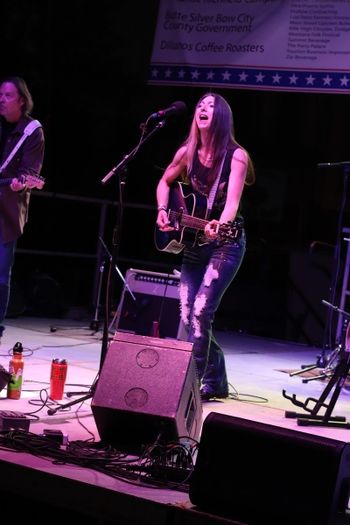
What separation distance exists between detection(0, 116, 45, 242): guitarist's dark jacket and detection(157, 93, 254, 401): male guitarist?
4.58 feet

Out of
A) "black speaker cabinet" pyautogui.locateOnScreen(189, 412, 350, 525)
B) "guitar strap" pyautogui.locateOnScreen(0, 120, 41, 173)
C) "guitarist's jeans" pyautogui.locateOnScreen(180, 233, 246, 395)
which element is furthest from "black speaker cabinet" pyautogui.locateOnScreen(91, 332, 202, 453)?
"guitar strap" pyautogui.locateOnScreen(0, 120, 41, 173)

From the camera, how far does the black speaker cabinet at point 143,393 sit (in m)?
4.28

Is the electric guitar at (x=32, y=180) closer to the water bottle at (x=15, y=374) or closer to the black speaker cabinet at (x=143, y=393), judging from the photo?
the water bottle at (x=15, y=374)

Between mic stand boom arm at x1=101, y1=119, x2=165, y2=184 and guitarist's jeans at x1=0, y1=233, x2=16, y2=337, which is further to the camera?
guitarist's jeans at x1=0, y1=233, x2=16, y2=337

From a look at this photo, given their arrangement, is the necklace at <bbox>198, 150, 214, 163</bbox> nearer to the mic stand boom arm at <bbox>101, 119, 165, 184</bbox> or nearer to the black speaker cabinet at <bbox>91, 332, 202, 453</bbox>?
the mic stand boom arm at <bbox>101, 119, 165, 184</bbox>

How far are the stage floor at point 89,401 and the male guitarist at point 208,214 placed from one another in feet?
2.01

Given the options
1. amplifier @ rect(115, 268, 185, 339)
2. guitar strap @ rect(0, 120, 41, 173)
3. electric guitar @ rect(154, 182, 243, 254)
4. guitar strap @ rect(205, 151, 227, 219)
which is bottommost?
amplifier @ rect(115, 268, 185, 339)

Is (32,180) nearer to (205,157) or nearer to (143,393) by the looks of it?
(205,157)

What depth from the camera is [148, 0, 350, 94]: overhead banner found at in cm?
781

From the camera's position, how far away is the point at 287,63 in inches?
316

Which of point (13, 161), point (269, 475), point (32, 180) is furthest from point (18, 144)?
point (269, 475)

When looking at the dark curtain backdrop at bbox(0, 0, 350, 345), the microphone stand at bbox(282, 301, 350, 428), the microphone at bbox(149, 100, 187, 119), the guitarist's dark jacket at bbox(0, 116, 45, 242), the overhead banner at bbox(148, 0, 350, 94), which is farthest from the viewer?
the dark curtain backdrop at bbox(0, 0, 350, 345)

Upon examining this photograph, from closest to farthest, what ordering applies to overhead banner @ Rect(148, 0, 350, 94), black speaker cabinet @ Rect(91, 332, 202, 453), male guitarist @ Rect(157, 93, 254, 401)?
black speaker cabinet @ Rect(91, 332, 202, 453), male guitarist @ Rect(157, 93, 254, 401), overhead banner @ Rect(148, 0, 350, 94)

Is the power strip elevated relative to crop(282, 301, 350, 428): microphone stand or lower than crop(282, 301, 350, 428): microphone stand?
lower
